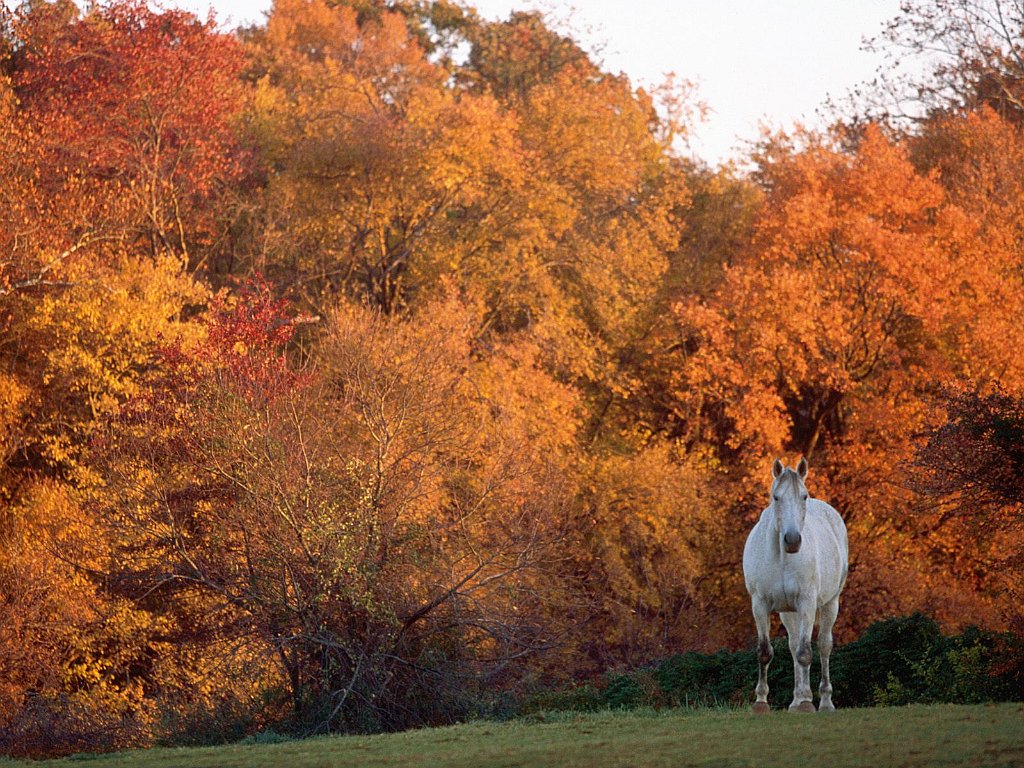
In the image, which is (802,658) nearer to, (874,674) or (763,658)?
(763,658)

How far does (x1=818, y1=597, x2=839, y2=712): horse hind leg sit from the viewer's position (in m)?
13.5

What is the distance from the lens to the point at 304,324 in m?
38.1

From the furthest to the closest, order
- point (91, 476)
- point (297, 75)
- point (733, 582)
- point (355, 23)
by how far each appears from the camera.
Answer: point (355, 23) → point (297, 75) → point (733, 582) → point (91, 476)

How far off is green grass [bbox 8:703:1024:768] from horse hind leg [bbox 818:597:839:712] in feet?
2.17

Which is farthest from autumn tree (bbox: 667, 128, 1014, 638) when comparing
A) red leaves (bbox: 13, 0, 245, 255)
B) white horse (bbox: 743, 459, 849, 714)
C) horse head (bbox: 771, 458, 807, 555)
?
horse head (bbox: 771, 458, 807, 555)

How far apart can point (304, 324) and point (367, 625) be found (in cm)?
2072

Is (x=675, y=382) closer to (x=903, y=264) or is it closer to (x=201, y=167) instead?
(x=903, y=264)

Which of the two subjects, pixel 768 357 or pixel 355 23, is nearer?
pixel 768 357

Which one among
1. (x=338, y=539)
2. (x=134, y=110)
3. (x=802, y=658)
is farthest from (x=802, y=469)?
(x=134, y=110)

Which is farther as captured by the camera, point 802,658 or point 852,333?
point 852,333

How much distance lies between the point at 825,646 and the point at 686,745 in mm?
4325

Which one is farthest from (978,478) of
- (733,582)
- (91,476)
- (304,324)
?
(304,324)

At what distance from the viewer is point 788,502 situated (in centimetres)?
1318

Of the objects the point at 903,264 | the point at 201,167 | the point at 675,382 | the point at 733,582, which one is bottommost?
the point at 733,582
